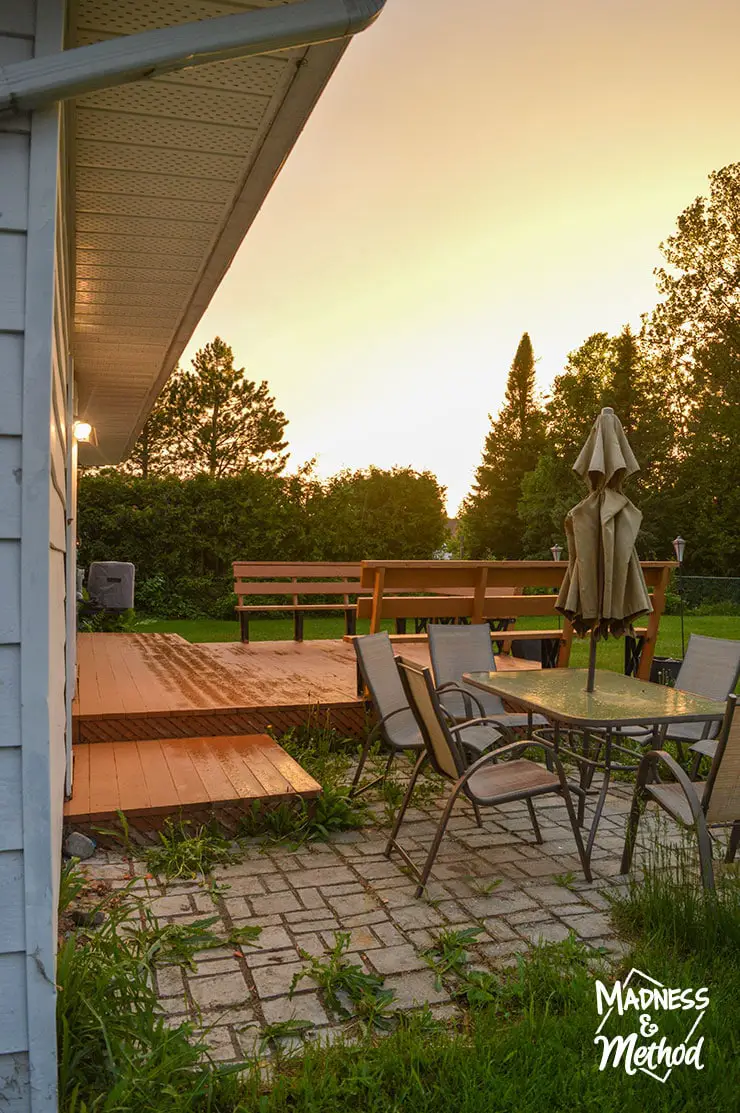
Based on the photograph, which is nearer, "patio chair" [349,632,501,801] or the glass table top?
the glass table top

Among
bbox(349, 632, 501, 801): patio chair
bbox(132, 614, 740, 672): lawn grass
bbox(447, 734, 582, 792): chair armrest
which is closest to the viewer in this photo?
bbox(447, 734, 582, 792): chair armrest

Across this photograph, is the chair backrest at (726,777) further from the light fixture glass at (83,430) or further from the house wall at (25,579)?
the light fixture glass at (83,430)

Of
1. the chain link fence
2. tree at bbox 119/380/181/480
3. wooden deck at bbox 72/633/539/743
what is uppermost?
tree at bbox 119/380/181/480

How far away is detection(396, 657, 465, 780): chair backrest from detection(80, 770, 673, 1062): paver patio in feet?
1.65

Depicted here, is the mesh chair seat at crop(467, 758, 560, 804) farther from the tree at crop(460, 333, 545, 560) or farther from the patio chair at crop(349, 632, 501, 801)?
the tree at crop(460, 333, 545, 560)

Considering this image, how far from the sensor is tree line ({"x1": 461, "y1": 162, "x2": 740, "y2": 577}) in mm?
23875

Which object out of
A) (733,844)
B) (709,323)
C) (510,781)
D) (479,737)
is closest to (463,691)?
(479,737)

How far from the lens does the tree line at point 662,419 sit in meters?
23.9

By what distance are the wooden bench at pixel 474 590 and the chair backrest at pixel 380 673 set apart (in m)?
0.91

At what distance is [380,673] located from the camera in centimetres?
499

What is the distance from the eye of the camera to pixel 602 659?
11844mm

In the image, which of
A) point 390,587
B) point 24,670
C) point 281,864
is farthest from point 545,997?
point 390,587

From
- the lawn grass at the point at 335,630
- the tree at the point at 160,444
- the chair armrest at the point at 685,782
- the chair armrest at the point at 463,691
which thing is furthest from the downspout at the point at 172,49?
the tree at the point at 160,444

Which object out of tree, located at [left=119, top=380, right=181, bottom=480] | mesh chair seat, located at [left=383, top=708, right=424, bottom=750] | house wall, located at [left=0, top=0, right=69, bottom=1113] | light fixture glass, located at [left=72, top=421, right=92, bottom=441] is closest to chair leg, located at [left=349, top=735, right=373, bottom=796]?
mesh chair seat, located at [left=383, top=708, right=424, bottom=750]
